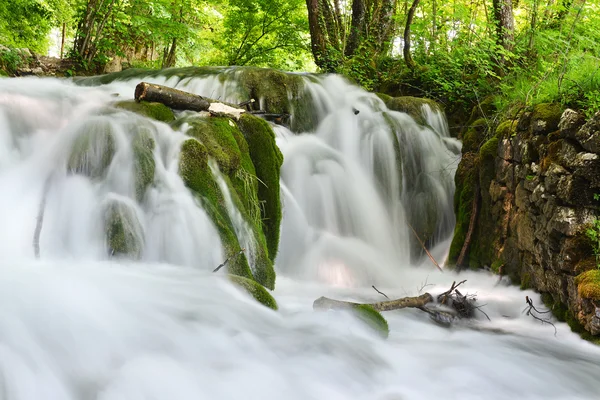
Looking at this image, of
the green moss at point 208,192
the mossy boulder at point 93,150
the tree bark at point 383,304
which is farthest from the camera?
the mossy boulder at point 93,150

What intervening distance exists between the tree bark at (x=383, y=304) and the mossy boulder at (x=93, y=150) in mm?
2234

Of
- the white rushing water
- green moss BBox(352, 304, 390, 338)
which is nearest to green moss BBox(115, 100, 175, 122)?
→ the white rushing water

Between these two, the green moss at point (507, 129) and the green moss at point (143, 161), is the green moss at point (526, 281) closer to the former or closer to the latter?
the green moss at point (507, 129)

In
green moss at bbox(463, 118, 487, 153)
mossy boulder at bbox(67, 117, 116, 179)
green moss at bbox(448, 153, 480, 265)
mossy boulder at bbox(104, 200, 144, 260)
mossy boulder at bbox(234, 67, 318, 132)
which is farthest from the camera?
mossy boulder at bbox(234, 67, 318, 132)

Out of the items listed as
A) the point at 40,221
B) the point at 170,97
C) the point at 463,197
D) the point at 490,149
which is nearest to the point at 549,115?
the point at 490,149

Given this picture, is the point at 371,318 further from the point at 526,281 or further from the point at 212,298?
the point at 526,281

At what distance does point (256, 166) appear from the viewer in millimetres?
5402

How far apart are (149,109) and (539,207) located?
411cm

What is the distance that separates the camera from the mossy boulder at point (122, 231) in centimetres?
388

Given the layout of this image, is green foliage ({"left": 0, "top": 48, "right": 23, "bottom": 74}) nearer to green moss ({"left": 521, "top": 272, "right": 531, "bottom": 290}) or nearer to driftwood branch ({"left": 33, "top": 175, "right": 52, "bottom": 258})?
driftwood branch ({"left": 33, "top": 175, "right": 52, "bottom": 258})

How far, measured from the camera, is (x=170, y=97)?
223 inches

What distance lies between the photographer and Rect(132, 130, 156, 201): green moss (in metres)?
4.29

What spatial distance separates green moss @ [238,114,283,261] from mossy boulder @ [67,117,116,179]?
154 centimetres

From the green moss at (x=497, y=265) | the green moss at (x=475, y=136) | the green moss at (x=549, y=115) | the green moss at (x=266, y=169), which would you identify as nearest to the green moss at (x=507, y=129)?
the green moss at (x=549, y=115)
